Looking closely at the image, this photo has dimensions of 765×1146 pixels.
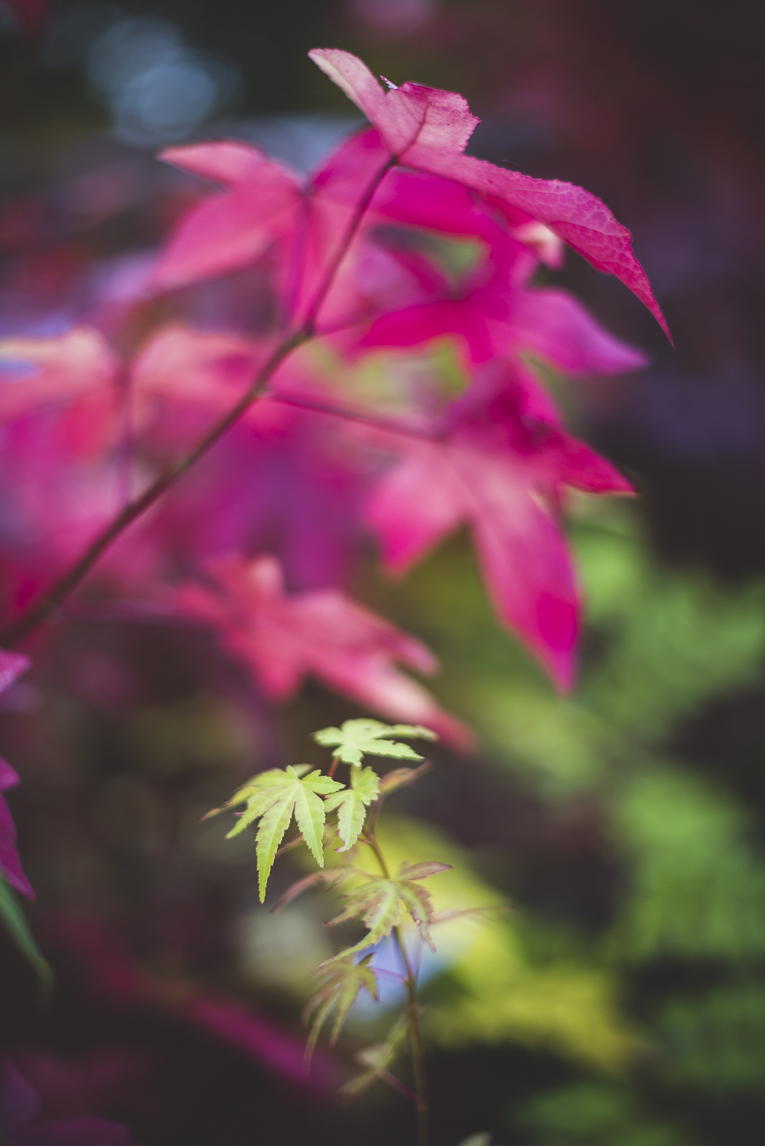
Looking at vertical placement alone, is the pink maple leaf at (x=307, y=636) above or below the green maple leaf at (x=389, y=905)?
above

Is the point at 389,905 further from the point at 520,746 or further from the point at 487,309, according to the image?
the point at 520,746

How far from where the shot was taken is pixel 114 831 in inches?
40.3

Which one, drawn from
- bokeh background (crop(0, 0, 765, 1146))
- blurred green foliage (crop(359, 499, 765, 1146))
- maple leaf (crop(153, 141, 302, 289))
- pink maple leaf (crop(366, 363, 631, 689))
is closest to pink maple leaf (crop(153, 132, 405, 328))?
maple leaf (crop(153, 141, 302, 289))

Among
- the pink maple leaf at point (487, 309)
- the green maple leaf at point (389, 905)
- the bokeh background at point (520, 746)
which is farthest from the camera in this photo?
the bokeh background at point (520, 746)

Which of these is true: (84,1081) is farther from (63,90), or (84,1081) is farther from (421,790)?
(63,90)

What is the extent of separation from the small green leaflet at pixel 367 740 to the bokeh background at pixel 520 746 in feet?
1.02

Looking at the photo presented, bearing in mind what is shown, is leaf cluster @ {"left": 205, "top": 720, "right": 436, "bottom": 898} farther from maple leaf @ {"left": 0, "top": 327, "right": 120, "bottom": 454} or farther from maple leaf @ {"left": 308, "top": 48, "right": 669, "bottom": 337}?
maple leaf @ {"left": 0, "top": 327, "right": 120, "bottom": 454}

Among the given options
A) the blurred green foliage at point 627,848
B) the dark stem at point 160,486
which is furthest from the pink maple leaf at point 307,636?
the blurred green foliage at point 627,848

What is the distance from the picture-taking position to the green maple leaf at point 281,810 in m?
0.23

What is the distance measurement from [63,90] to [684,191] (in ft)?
7.50

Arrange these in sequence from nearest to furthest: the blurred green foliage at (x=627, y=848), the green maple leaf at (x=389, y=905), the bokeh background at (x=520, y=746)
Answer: the green maple leaf at (x=389, y=905) → the bokeh background at (x=520, y=746) → the blurred green foliage at (x=627, y=848)

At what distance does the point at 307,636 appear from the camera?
0.49 metres

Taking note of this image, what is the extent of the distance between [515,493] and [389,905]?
0.28m

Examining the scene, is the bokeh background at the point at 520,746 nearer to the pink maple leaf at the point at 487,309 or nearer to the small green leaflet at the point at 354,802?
the pink maple leaf at the point at 487,309
